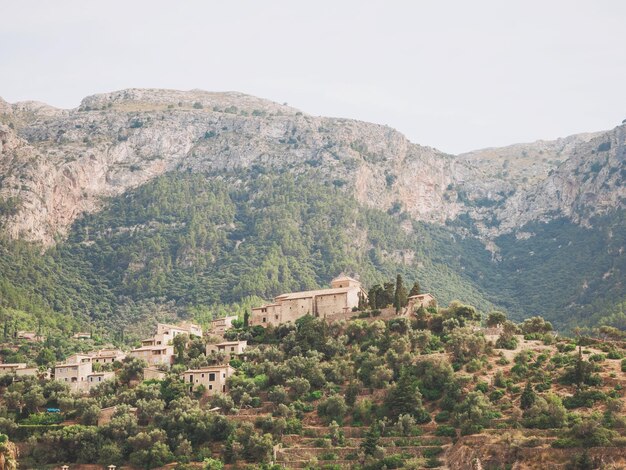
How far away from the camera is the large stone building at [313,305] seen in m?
111

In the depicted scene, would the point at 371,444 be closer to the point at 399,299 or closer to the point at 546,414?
the point at 546,414

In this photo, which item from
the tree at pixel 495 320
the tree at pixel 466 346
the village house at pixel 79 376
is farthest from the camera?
the tree at pixel 495 320

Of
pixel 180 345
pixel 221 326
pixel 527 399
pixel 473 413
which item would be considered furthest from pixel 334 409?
pixel 221 326

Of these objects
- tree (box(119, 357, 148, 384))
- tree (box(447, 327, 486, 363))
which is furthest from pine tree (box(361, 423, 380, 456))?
tree (box(119, 357, 148, 384))

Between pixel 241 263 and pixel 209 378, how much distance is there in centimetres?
7949

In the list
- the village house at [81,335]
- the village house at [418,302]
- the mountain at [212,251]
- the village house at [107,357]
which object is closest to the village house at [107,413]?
the village house at [107,357]

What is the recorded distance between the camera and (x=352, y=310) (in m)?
110

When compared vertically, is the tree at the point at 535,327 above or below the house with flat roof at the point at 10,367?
above

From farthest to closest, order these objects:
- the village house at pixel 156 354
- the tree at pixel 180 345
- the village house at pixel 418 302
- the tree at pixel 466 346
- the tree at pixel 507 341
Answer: the village house at pixel 156 354
the tree at pixel 180 345
the village house at pixel 418 302
the tree at pixel 507 341
the tree at pixel 466 346

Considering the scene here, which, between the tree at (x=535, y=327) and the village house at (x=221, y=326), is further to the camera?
the village house at (x=221, y=326)

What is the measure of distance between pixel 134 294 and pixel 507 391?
311 ft

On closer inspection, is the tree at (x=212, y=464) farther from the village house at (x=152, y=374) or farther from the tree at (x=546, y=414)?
the tree at (x=546, y=414)

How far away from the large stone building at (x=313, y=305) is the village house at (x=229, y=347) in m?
6.96

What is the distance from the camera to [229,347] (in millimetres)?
106375
